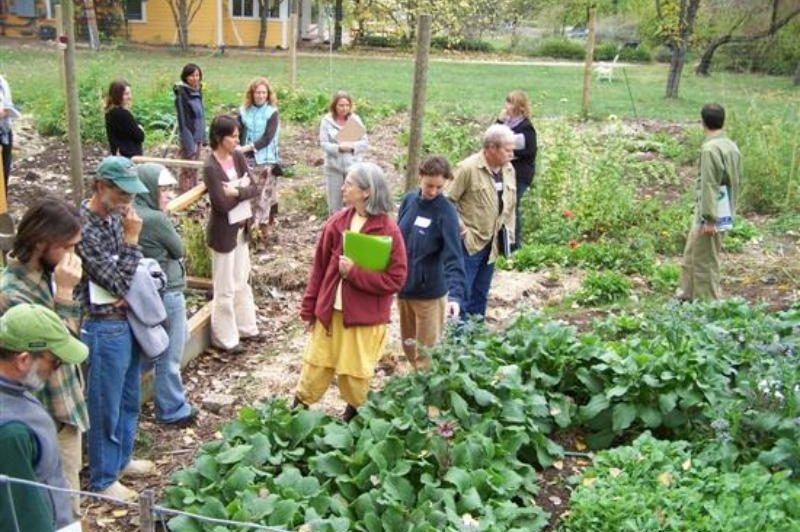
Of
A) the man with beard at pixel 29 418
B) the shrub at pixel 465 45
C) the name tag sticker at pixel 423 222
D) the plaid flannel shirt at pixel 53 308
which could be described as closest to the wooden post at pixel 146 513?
the man with beard at pixel 29 418

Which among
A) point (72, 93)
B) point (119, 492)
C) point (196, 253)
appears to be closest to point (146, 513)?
point (119, 492)

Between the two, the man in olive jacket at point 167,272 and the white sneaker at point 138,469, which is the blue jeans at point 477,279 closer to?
the man in olive jacket at point 167,272

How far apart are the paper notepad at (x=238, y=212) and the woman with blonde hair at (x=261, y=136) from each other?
2.40m

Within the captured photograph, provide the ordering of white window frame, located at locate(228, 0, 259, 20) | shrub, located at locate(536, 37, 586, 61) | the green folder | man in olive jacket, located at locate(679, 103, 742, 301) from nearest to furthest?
the green folder, man in olive jacket, located at locate(679, 103, 742, 301), white window frame, located at locate(228, 0, 259, 20), shrub, located at locate(536, 37, 586, 61)

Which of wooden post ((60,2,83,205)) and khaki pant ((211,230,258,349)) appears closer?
wooden post ((60,2,83,205))

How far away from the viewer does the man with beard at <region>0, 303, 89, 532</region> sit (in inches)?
120

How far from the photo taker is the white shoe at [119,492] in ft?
15.2

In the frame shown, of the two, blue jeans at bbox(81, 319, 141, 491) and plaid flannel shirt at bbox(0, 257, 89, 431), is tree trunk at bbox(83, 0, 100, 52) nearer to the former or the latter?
blue jeans at bbox(81, 319, 141, 491)

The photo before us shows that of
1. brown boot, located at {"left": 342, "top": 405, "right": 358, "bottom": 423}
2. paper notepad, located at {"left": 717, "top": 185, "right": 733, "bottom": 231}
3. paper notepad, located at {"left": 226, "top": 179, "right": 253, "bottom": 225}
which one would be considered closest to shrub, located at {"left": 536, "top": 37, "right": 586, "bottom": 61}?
paper notepad, located at {"left": 717, "top": 185, "right": 733, "bottom": 231}

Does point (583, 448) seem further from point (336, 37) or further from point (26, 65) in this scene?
point (336, 37)

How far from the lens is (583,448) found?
515 cm

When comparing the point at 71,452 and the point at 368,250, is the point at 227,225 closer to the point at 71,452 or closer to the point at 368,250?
the point at 368,250

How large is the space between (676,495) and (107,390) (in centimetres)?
279

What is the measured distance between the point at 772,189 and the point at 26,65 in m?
19.8
